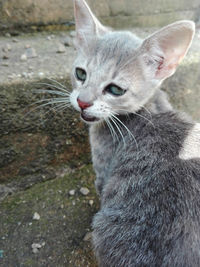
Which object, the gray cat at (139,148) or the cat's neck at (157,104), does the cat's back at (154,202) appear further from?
the cat's neck at (157,104)

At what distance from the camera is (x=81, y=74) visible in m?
1.63

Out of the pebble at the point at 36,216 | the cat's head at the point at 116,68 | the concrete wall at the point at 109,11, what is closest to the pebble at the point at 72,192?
the pebble at the point at 36,216

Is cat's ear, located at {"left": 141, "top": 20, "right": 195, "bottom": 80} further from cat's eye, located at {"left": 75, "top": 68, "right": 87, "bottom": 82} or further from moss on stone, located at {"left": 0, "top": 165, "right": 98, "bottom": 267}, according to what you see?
moss on stone, located at {"left": 0, "top": 165, "right": 98, "bottom": 267}

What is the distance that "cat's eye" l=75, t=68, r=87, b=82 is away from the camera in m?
1.61

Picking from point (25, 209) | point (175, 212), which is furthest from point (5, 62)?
point (175, 212)

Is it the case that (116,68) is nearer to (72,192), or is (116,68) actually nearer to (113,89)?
(113,89)

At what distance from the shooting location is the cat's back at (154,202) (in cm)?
123

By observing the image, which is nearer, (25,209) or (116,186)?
(116,186)

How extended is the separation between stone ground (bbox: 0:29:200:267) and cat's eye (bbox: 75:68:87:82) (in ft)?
1.09

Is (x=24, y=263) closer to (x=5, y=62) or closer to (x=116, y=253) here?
(x=116, y=253)

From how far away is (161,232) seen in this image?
4.13ft

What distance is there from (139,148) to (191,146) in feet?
1.00

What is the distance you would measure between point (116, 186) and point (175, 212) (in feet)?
1.32

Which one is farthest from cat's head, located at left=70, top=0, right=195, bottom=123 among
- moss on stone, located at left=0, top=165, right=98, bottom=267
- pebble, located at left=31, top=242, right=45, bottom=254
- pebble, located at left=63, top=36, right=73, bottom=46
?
pebble, located at left=31, top=242, right=45, bottom=254
